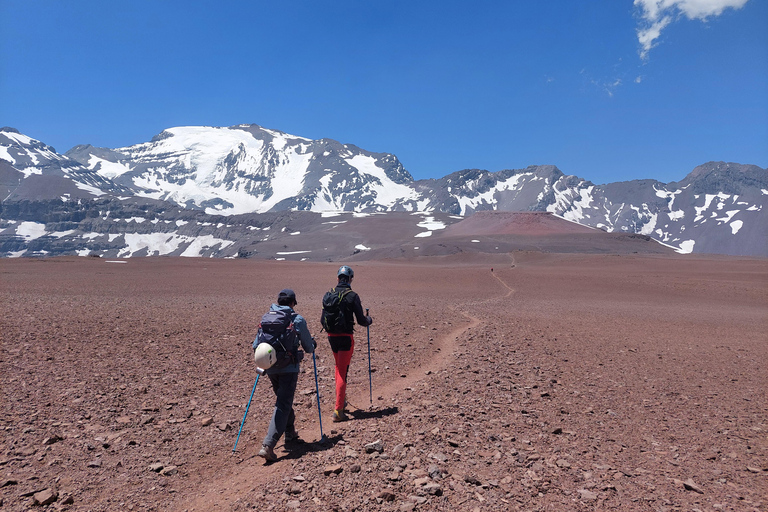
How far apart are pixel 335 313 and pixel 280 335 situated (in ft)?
4.70

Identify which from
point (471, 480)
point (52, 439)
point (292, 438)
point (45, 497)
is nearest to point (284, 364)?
point (292, 438)

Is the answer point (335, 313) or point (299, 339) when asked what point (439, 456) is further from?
point (335, 313)

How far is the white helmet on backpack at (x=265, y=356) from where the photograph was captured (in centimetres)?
588

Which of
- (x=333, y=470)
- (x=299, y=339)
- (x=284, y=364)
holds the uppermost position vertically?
(x=299, y=339)

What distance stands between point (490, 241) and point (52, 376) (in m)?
102

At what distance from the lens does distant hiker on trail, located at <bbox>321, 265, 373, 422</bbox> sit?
736 centimetres

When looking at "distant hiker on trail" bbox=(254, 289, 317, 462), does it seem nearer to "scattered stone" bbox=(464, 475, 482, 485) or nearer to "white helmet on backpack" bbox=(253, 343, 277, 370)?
"white helmet on backpack" bbox=(253, 343, 277, 370)

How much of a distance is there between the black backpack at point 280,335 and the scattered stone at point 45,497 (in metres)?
2.76

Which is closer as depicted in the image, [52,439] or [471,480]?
[471,480]

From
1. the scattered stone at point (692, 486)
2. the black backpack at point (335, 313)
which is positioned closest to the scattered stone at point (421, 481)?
the black backpack at point (335, 313)

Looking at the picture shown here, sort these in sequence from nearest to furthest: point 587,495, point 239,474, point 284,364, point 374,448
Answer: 1. point 587,495
2. point 239,474
3. point 374,448
4. point 284,364

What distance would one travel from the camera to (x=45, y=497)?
16.5 feet

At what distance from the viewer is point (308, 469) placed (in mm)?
5613

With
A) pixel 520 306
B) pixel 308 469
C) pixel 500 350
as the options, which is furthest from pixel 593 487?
pixel 520 306
